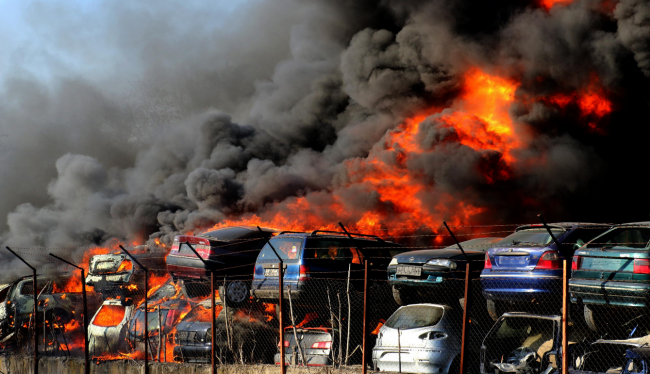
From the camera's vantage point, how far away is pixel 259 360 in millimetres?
10672

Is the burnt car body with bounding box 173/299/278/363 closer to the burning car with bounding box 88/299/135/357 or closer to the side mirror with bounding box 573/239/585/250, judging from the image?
the burning car with bounding box 88/299/135/357

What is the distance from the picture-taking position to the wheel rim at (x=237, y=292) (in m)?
11.8

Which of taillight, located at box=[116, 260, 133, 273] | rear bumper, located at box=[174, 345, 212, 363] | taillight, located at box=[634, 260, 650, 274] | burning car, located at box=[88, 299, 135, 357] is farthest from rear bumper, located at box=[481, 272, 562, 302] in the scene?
taillight, located at box=[116, 260, 133, 273]

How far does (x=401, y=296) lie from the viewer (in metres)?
10.1

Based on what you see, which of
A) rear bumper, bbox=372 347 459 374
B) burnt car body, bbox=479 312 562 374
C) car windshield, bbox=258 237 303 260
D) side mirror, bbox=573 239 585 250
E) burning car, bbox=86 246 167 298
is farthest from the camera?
burning car, bbox=86 246 167 298

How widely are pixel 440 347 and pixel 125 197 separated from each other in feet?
110

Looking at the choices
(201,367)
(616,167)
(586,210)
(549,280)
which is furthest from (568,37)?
(201,367)

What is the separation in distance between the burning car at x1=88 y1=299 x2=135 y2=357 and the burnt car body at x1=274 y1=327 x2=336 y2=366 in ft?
15.1

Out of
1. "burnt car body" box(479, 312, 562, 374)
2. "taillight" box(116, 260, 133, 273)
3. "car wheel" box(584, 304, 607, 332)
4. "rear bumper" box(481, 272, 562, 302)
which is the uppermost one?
"taillight" box(116, 260, 133, 273)

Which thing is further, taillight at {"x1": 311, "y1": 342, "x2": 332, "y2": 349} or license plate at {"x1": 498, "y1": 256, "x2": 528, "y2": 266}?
taillight at {"x1": 311, "y1": 342, "x2": 332, "y2": 349}

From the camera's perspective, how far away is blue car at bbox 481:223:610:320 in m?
8.28

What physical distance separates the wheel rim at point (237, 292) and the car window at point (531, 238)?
17.8 ft

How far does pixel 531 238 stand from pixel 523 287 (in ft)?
2.79

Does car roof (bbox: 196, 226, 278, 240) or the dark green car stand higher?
car roof (bbox: 196, 226, 278, 240)
